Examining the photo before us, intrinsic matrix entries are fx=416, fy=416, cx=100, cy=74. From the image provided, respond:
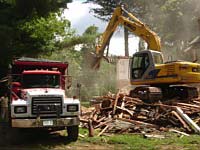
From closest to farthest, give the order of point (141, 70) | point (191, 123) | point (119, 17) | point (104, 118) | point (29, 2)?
1. point (29, 2)
2. point (191, 123)
3. point (104, 118)
4. point (141, 70)
5. point (119, 17)

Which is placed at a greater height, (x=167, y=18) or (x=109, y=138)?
(x=167, y=18)

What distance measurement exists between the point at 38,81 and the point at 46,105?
1.64m

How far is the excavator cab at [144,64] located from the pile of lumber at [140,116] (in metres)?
1.85

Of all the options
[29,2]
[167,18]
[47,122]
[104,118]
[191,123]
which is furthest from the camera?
[167,18]

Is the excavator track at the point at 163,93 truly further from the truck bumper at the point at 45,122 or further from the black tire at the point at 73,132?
the truck bumper at the point at 45,122

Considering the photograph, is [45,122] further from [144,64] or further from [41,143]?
[144,64]

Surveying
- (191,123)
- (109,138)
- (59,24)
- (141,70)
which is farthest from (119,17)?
(109,138)

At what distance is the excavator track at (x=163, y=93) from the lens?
20.5m

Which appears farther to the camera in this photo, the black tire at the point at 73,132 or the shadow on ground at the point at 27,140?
the black tire at the point at 73,132

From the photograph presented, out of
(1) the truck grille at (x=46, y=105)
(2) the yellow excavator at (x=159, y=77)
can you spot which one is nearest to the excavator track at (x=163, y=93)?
(2) the yellow excavator at (x=159, y=77)

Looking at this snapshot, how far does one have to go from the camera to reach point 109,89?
40.2 m

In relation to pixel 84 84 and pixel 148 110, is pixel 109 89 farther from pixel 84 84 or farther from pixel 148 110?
pixel 148 110

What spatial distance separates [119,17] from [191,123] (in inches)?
459

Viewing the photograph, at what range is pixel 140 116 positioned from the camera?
18953mm
